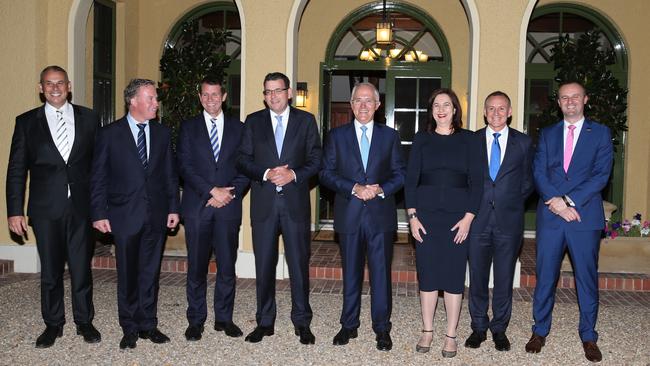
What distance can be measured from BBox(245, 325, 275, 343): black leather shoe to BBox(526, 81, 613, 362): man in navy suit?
2066 millimetres

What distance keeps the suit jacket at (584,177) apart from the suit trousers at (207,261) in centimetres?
254

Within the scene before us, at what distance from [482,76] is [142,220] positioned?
4072 millimetres

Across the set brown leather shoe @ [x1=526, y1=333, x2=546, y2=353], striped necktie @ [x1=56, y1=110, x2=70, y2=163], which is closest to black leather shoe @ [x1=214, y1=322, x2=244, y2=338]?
striped necktie @ [x1=56, y1=110, x2=70, y2=163]

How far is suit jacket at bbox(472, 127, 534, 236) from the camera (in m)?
4.90

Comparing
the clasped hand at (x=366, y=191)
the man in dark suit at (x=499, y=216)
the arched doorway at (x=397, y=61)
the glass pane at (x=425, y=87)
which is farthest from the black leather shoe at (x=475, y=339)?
the glass pane at (x=425, y=87)

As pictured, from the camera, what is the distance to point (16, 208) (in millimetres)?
4980

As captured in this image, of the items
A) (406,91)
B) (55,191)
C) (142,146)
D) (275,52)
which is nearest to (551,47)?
(406,91)

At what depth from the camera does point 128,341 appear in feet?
16.0

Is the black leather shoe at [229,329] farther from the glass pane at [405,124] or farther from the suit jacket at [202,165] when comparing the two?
the glass pane at [405,124]

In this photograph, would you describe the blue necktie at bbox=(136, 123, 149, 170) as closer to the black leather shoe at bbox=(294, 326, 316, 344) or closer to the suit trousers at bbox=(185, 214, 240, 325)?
the suit trousers at bbox=(185, 214, 240, 325)

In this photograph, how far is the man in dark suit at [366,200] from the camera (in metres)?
4.93

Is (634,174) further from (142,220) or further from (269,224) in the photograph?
(142,220)

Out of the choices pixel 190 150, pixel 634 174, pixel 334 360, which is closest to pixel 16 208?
pixel 190 150

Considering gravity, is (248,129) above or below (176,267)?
above
